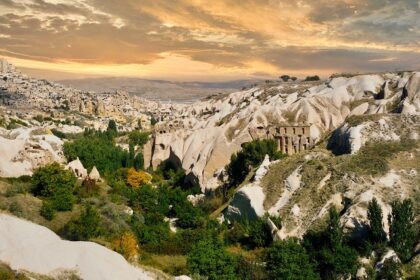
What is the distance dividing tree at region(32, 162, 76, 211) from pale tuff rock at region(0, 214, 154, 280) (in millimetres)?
25671

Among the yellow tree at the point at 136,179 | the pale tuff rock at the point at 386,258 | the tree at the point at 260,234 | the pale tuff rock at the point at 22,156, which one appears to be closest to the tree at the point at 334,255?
the pale tuff rock at the point at 386,258

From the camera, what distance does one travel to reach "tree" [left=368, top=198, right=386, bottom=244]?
39.1 m

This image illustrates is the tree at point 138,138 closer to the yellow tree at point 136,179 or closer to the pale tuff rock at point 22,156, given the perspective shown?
the pale tuff rock at point 22,156

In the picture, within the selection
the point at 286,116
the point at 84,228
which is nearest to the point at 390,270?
the point at 84,228

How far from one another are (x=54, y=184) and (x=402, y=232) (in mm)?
41233

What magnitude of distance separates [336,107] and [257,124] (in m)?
19.6

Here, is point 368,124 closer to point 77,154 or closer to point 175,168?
point 175,168

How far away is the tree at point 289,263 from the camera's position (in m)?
34.5

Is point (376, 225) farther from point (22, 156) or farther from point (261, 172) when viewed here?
point (22, 156)

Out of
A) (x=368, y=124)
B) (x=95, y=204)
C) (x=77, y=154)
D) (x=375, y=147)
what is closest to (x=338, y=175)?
(x=375, y=147)

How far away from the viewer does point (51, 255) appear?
2886 cm

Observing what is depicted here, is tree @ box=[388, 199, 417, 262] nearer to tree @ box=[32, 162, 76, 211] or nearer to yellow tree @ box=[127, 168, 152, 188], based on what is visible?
tree @ box=[32, 162, 76, 211]

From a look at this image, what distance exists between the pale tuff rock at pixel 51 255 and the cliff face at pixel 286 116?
41149 millimetres

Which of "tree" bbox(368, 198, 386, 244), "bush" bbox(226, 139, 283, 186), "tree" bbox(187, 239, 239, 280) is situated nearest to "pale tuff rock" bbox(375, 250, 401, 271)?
"tree" bbox(368, 198, 386, 244)
